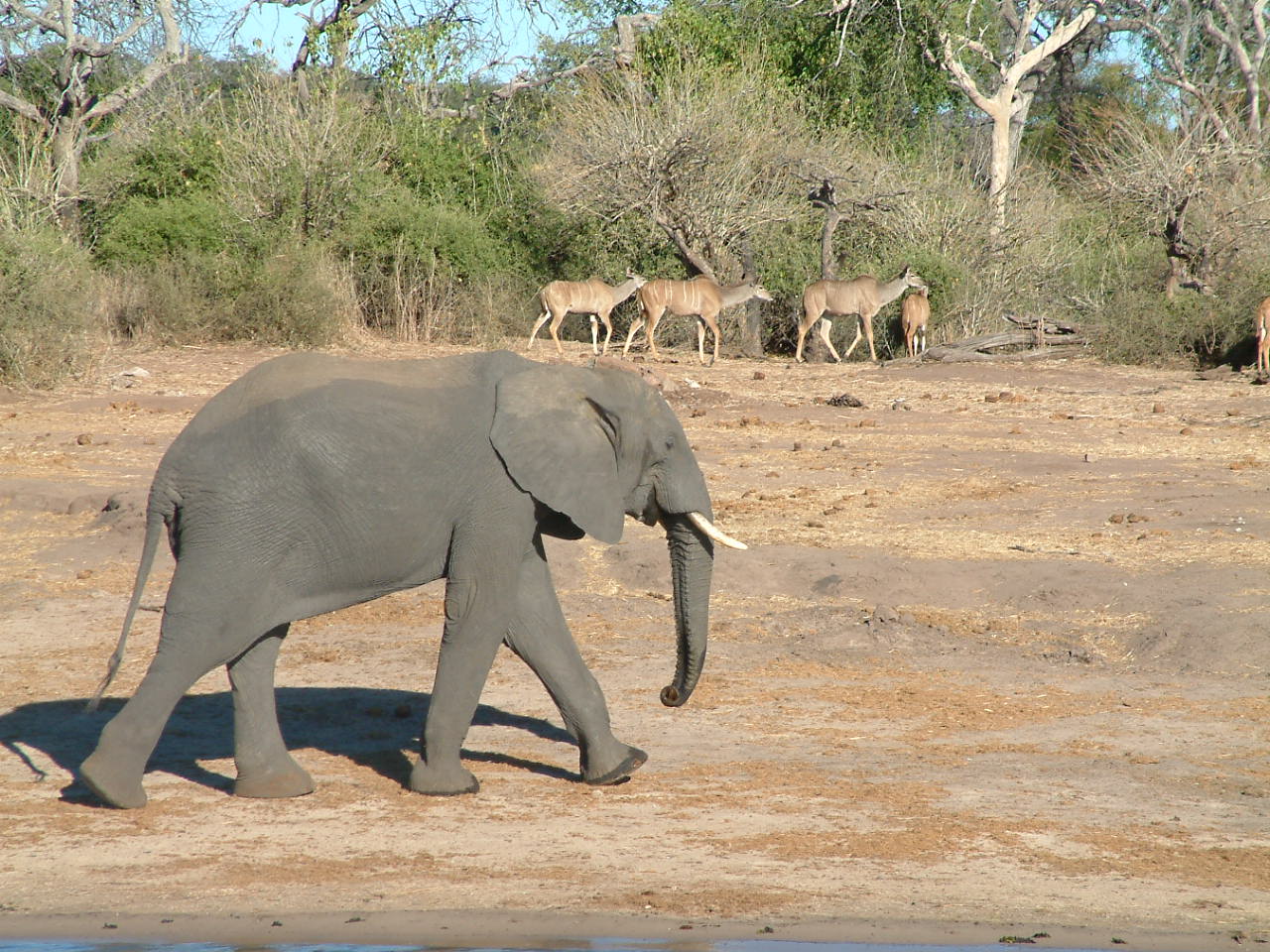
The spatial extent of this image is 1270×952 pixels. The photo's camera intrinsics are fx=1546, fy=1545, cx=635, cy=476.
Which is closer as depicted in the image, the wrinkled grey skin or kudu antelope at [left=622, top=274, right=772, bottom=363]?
the wrinkled grey skin

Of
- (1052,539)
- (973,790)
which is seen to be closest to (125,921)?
(973,790)

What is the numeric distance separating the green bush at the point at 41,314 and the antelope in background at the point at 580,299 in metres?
7.78

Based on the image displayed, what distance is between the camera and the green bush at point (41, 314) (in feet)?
56.2

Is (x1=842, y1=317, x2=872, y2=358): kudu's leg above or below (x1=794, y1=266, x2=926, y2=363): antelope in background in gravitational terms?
below

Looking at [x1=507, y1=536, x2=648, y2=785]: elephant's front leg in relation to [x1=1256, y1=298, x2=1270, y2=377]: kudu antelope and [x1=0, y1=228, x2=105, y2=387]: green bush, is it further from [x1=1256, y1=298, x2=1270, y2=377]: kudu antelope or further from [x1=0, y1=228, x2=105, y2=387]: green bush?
[x1=1256, y1=298, x2=1270, y2=377]: kudu antelope

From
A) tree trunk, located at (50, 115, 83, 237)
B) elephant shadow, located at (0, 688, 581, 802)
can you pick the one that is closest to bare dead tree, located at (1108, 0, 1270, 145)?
tree trunk, located at (50, 115, 83, 237)

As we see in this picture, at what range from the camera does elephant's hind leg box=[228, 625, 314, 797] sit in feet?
19.0

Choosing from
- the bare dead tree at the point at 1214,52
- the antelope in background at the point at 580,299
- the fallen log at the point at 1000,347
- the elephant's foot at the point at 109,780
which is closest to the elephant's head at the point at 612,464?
the elephant's foot at the point at 109,780

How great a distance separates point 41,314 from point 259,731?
13018 millimetres

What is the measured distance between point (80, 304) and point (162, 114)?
449 inches

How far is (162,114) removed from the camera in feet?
92.1

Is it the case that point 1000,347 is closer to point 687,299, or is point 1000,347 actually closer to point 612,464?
point 687,299

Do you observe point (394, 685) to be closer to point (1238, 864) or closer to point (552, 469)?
point (552, 469)

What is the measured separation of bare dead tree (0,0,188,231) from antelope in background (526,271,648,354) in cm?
933
